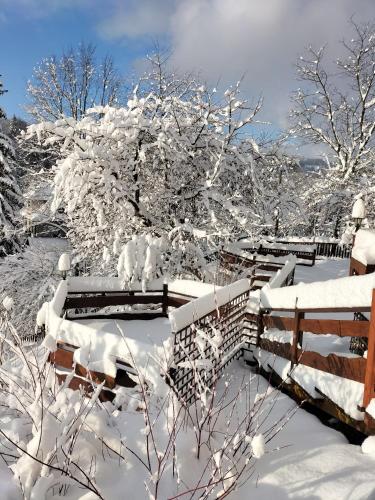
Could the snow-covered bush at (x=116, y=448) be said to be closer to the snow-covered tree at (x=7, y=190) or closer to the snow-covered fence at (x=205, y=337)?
the snow-covered fence at (x=205, y=337)

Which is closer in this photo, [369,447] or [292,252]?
[369,447]

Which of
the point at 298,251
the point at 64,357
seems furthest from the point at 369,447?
the point at 298,251

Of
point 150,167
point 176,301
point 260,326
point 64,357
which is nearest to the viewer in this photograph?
point 64,357

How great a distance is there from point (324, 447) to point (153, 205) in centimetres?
769

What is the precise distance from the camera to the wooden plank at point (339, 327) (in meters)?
2.98

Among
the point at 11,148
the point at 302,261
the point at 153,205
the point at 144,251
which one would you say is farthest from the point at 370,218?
the point at 11,148

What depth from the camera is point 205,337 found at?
2740 millimetres

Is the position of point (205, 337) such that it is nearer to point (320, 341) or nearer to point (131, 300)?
point (320, 341)

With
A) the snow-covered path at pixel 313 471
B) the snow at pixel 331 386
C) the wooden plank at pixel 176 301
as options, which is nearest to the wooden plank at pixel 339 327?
the snow at pixel 331 386

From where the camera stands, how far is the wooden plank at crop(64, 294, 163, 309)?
23.0 feet

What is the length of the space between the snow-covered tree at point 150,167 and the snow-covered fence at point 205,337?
2.90m

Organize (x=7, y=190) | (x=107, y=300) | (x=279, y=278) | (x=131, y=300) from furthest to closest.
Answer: (x=7, y=190), (x=131, y=300), (x=107, y=300), (x=279, y=278)

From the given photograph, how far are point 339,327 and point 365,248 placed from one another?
183cm

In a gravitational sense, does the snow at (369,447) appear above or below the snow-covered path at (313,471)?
above
